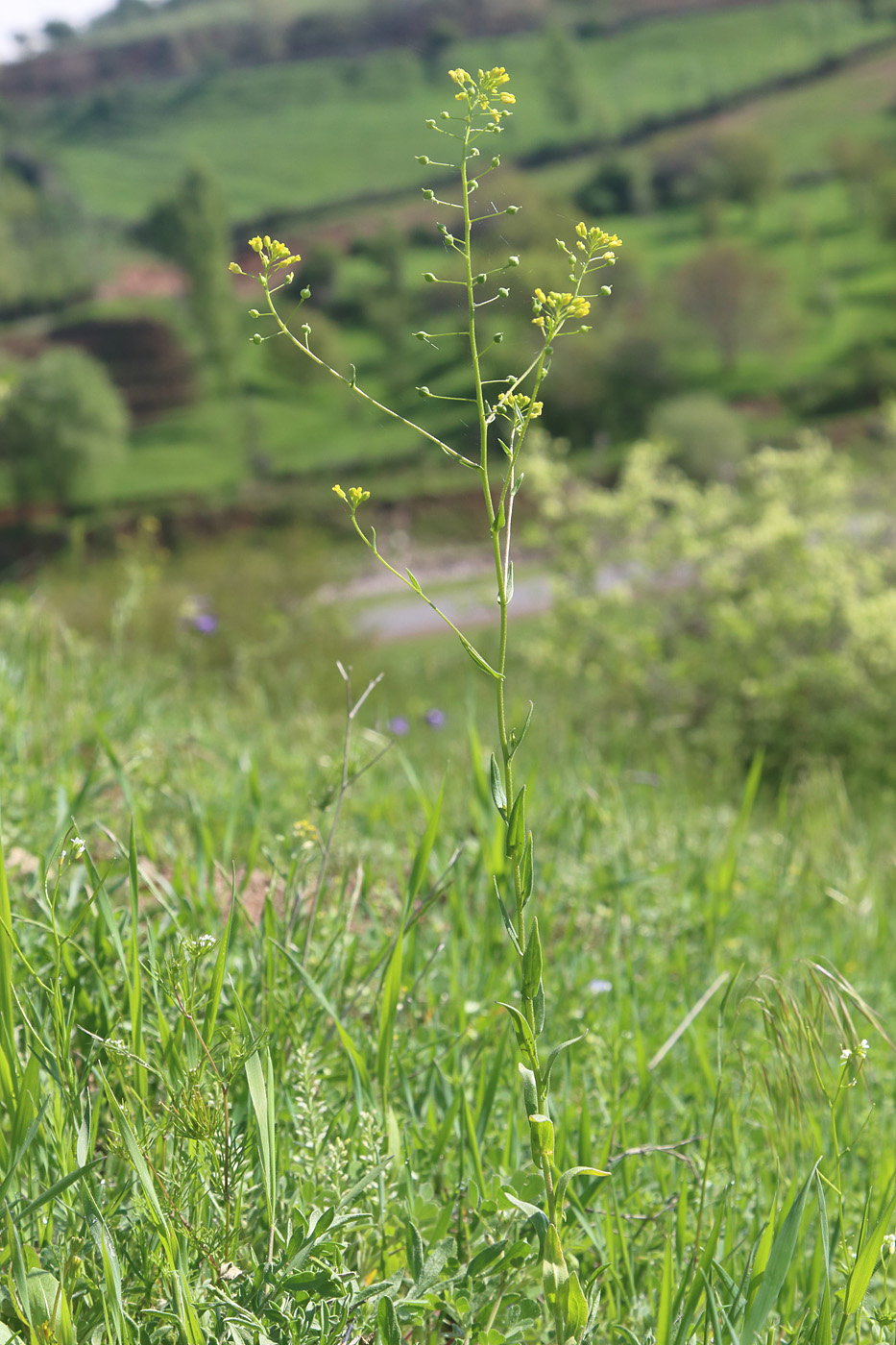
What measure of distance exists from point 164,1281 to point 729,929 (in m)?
1.71

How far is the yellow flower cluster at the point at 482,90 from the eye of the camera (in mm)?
931

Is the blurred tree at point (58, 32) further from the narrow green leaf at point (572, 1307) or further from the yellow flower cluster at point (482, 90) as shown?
the narrow green leaf at point (572, 1307)

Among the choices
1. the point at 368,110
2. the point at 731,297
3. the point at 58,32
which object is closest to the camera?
the point at 731,297

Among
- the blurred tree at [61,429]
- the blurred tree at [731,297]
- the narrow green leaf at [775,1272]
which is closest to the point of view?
the narrow green leaf at [775,1272]

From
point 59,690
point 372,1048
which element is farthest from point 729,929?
point 59,690

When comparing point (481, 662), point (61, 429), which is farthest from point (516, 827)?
point (61, 429)

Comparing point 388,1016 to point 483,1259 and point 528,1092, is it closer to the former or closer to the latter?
point 483,1259

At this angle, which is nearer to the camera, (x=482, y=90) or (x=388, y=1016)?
(x=482, y=90)

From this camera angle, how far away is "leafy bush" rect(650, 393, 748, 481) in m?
34.1

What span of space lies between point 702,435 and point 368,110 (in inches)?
2139

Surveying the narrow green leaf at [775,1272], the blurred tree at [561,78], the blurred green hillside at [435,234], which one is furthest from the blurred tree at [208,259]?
the narrow green leaf at [775,1272]

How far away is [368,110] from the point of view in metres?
74.1

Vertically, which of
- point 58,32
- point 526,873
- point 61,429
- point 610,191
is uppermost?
point 58,32

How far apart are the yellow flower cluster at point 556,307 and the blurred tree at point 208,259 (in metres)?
45.5
